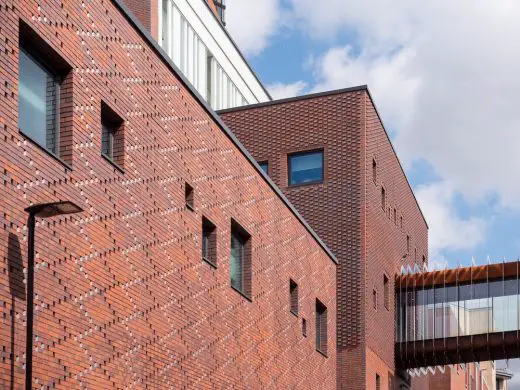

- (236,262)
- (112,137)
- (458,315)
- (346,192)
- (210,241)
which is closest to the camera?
(112,137)

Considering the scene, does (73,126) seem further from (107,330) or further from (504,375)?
(504,375)

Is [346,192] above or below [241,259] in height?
above

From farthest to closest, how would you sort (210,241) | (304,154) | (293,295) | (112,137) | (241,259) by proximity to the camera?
1. (304,154)
2. (293,295)
3. (241,259)
4. (210,241)
5. (112,137)

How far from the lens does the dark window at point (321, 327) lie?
31.6 m

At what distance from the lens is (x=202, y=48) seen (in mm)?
42562

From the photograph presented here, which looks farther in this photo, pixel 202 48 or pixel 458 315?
pixel 202 48

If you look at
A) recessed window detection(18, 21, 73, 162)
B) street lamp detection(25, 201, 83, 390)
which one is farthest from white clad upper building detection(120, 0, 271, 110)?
street lamp detection(25, 201, 83, 390)

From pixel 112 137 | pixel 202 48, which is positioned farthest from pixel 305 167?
pixel 112 137

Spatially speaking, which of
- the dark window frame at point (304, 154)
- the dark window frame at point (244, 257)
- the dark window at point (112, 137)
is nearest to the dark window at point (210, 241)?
the dark window frame at point (244, 257)

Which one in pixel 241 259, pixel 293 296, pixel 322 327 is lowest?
pixel 322 327

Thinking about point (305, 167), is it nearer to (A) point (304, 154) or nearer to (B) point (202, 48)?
(A) point (304, 154)

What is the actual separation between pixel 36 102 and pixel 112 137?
105 inches

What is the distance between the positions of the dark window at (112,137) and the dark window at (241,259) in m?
6.45

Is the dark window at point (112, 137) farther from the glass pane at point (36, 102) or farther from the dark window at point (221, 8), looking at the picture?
the dark window at point (221, 8)
